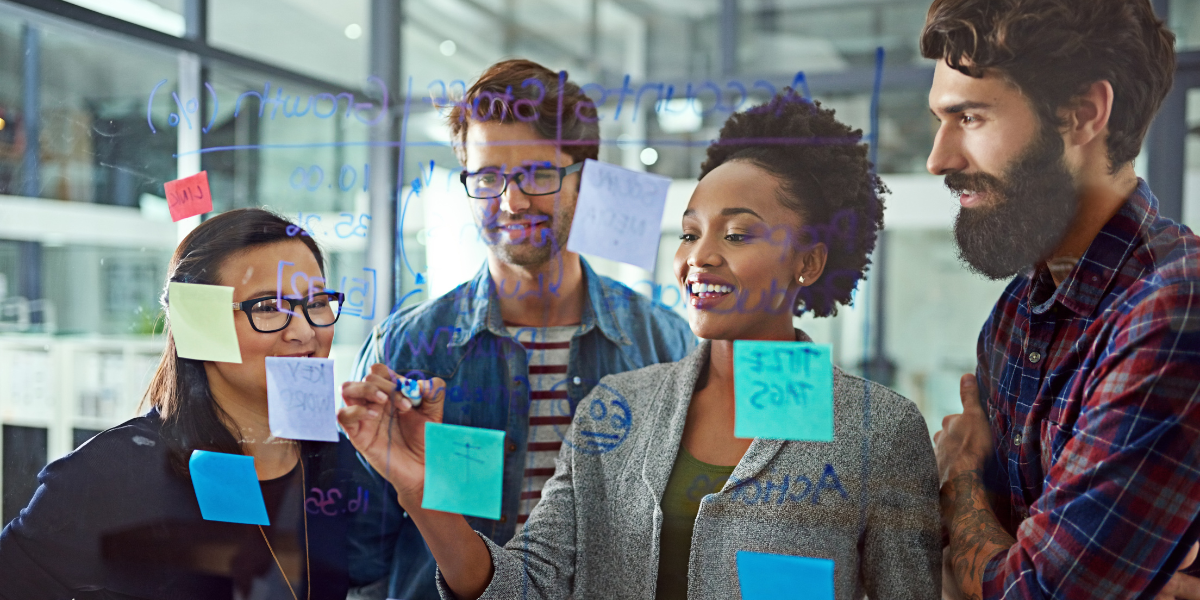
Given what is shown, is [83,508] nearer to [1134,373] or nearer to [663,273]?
[663,273]

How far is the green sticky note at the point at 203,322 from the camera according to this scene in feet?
4.38

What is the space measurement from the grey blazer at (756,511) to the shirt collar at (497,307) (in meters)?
0.14

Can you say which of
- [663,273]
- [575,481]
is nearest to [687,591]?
[575,481]

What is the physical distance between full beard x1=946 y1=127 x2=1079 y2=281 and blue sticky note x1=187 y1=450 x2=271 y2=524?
122 centimetres

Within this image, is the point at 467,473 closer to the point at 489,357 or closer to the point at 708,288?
the point at 489,357

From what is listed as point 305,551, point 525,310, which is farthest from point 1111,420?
point 305,551

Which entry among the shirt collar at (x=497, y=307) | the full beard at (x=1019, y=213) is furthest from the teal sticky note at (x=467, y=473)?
the full beard at (x=1019, y=213)

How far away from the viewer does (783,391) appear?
1.07 m

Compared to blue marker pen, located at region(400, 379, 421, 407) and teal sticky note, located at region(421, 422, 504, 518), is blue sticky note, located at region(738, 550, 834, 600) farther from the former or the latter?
blue marker pen, located at region(400, 379, 421, 407)

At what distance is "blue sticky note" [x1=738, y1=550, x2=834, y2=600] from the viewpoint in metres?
1.04

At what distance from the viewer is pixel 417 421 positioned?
125cm

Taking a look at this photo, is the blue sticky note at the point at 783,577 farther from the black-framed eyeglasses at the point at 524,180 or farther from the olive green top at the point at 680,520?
the black-framed eyeglasses at the point at 524,180

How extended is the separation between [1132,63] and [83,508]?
5.84 ft

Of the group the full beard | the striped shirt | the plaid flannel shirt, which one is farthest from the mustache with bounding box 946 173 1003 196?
the striped shirt
